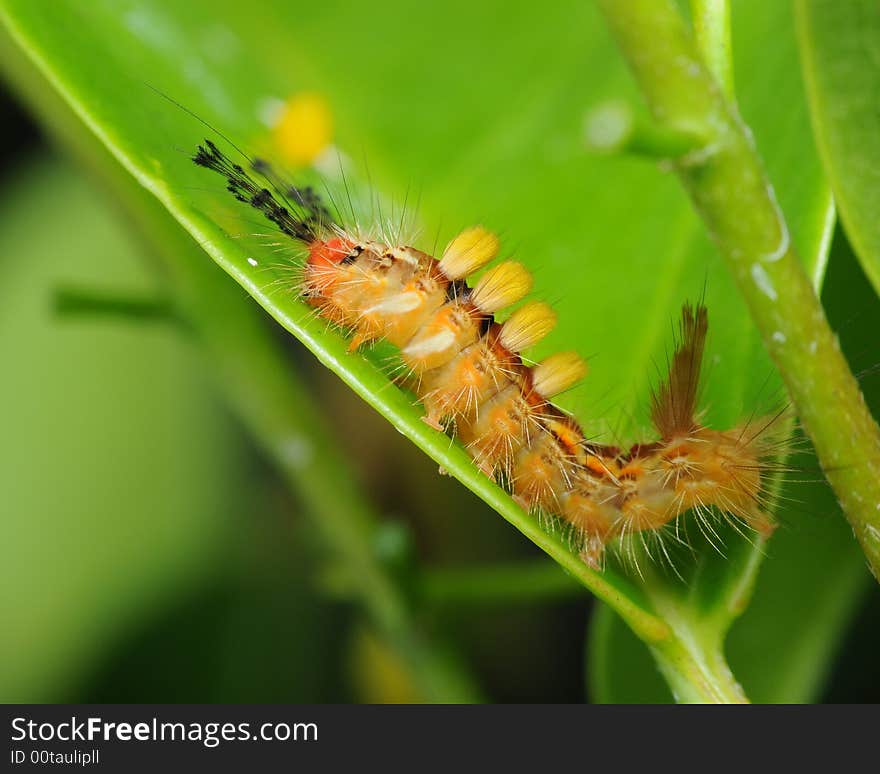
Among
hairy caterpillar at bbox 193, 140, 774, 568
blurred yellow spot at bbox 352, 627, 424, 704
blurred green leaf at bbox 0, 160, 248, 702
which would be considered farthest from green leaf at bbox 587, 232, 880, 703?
blurred green leaf at bbox 0, 160, 248, 702

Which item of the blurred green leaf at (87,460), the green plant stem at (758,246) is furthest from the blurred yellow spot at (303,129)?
the green plant stem at (758,246)

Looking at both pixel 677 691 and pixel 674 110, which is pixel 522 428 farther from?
pixel 674 110

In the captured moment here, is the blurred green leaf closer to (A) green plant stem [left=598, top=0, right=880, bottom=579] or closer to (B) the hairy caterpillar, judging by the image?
(B) the hairy caterpillar

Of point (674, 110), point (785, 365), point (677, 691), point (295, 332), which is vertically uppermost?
point (674, 110)

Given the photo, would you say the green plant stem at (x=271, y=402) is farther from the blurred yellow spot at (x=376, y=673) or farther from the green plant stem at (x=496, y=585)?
the blurred yellow spot at (x=376, y=673)

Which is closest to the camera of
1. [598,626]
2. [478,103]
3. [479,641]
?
[598,626]

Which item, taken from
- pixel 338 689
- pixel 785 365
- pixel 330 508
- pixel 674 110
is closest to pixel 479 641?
pixel 338 689

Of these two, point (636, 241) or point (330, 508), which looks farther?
point (330, 508)

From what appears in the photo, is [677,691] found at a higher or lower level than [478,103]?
lower

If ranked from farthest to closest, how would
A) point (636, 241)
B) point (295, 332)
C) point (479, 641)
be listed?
point (479, 641), point (636, 241), point (295, 332)
